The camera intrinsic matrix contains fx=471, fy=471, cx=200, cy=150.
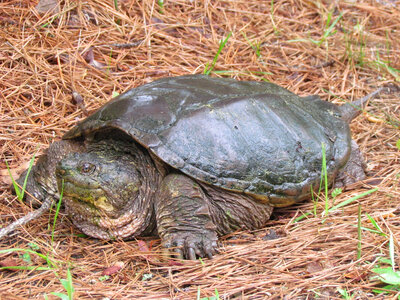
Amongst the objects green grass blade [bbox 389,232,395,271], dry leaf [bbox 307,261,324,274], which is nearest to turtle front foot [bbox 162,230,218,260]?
dry leaf [bbox 307,261,324,274]

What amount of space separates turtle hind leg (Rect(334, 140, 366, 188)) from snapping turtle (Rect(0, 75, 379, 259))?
6.4 inches

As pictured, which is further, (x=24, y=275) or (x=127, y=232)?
(x=127, y=232)

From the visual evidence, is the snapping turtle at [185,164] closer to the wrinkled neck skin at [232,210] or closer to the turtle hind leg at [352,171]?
the wrinkled neck skin at [232,210]

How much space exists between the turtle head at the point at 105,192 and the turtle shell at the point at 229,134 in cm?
20

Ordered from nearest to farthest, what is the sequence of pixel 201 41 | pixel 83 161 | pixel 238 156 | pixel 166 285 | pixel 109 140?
pixel 166 285, pixel 83 161, pixel 238 156, pixel 109 140, pixel 201 41

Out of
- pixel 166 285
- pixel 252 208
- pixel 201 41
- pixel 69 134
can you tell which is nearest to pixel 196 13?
pixel 201 41

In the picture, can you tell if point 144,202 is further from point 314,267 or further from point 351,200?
point 351,200

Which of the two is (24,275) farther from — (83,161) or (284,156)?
(284,156)

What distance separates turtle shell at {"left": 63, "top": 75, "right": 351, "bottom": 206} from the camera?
2.73 metres

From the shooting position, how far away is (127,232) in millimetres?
2777

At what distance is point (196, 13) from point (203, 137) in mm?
2659

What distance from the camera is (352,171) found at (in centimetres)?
341

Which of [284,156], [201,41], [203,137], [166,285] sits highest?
[201,41]

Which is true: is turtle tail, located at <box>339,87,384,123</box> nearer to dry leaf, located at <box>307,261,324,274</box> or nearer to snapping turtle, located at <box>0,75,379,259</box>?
snapping turtle, located at <box>0,75,379,259</box>
